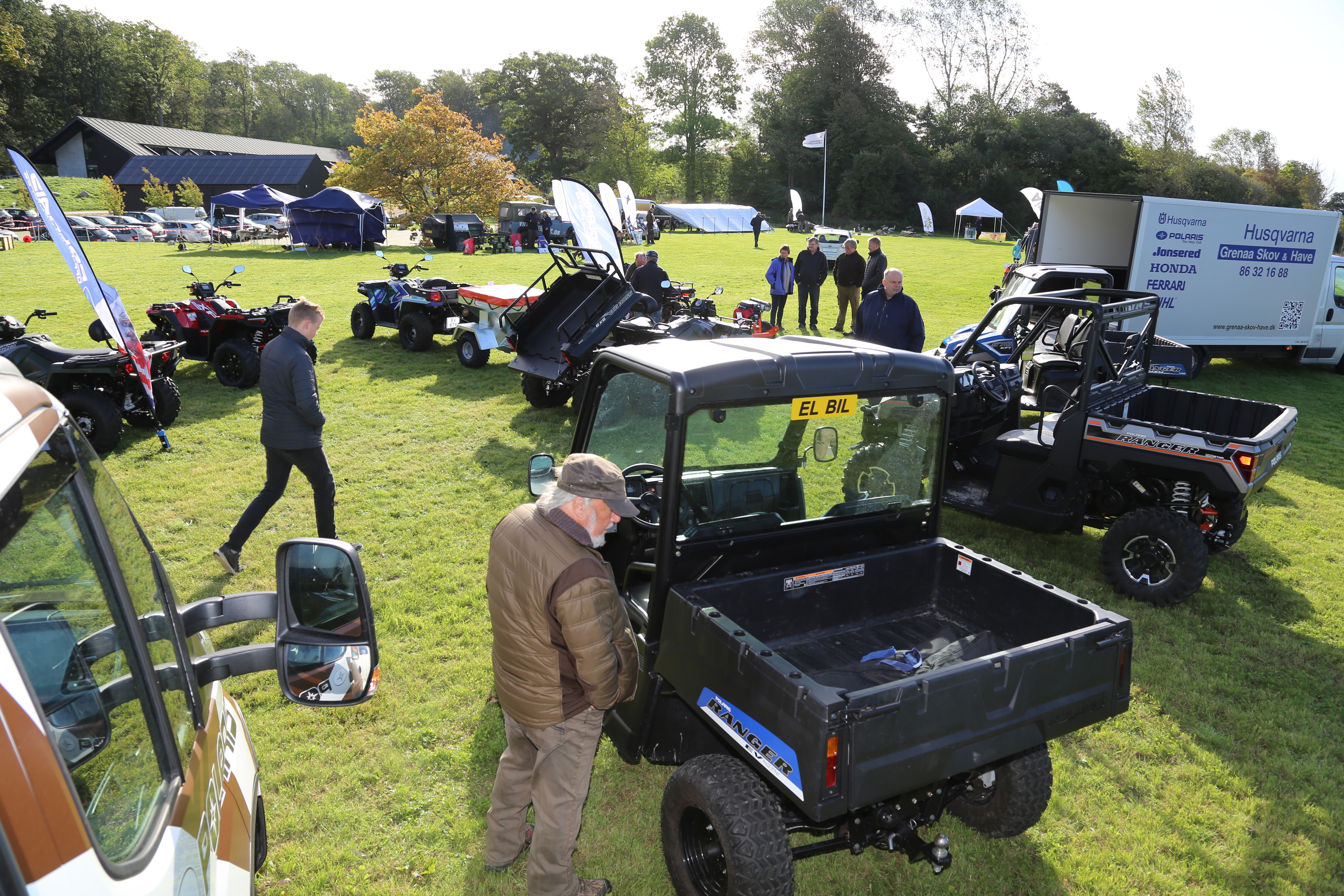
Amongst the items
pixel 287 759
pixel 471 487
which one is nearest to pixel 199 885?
pixel 287 759

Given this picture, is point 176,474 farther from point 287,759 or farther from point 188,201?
point 188,201

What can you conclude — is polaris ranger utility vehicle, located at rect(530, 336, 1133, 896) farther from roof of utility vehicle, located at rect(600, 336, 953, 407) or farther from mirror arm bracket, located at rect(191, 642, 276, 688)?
mirror arm bracket, located at rect(191, 642, 276, 688)

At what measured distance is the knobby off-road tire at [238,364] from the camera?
1018 centimetres

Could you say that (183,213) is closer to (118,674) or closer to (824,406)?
(824,406)

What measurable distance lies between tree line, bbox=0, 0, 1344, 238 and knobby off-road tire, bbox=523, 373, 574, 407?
43707mm

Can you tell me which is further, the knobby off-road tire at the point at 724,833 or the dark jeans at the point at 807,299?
the dark jeans at the point at 807,299

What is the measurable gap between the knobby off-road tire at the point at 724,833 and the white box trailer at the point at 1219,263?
10.9 meters

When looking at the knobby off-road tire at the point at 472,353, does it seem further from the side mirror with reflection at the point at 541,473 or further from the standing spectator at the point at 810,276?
the side mirror with reflection at the point at 541,473

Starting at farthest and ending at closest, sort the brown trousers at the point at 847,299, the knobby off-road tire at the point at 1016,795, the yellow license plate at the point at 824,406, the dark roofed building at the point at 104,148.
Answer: the dark roofed building at the point at 104,148
the brown trousers at the point at 847,299
the knobby off-road tire at the point at 1016,795
the yellow license plate at the point at 824,406

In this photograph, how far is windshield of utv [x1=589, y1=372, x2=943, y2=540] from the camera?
3234mm

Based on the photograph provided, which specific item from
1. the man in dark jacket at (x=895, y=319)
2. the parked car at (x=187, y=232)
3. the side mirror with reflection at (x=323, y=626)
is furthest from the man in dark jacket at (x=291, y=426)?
the parked car at (x=187, y=232)

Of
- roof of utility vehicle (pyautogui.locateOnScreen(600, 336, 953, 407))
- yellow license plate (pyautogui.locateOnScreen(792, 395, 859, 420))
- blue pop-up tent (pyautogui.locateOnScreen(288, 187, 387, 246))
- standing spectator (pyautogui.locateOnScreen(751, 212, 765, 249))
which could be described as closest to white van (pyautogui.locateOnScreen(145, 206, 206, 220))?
blue pop-up tent (pyautogui.locateOnScreen(288, 187, 387, 246))

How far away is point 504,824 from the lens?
3.21 meters

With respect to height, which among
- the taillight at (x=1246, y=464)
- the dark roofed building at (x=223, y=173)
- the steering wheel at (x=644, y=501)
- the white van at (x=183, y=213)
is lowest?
the taillight at (x=1246, y=464)
